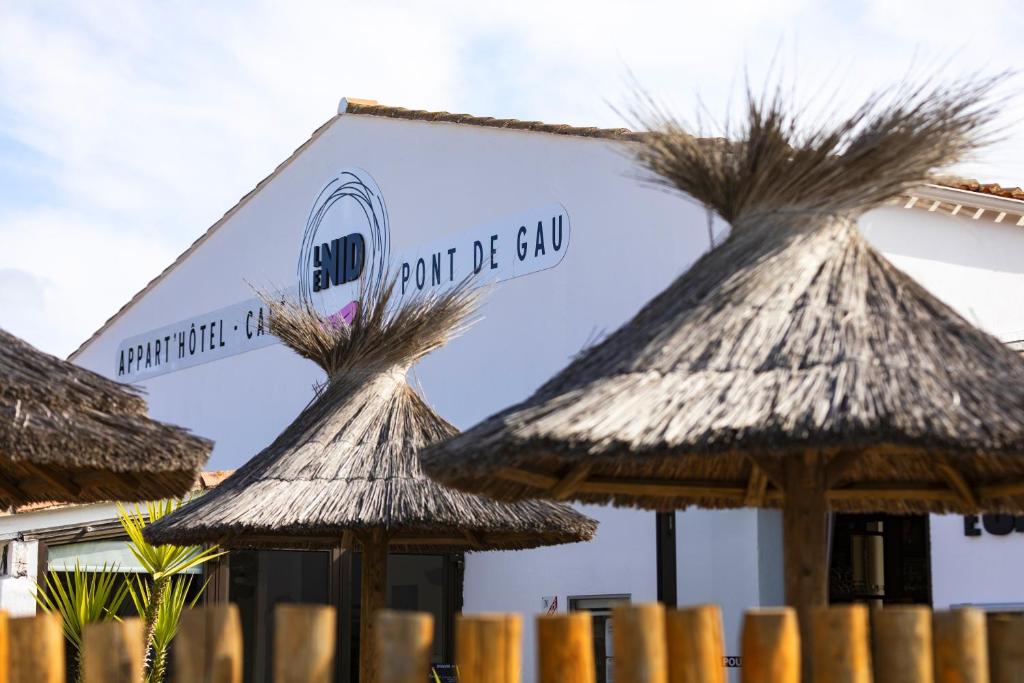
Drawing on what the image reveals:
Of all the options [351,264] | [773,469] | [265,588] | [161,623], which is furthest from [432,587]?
[773,469]

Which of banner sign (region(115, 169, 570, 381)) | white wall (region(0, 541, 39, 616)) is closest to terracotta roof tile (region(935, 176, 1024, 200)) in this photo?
banner sign (region(115, 169, 570, 381))

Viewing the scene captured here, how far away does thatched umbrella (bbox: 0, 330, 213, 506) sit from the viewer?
6.35 metres

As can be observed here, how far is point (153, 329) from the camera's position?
21.4 meters

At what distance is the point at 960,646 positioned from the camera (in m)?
4.14

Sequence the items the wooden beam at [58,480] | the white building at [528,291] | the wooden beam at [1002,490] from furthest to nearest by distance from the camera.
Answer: the white building at [528,291]
the wooden beam at [58,480]
the wooden beam at [1002,490]

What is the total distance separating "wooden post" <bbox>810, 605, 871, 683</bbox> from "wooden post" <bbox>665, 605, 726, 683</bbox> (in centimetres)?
30

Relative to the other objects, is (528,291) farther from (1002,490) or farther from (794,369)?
(794,369)

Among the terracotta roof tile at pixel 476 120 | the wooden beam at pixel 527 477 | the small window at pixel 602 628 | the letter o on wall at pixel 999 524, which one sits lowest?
the small window at pixel 602 628

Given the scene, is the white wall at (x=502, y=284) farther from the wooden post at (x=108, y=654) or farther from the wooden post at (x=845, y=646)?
the wooden post at (x=108, y=654)

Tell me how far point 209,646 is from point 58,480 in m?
4.10

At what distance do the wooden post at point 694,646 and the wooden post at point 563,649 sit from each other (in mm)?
234

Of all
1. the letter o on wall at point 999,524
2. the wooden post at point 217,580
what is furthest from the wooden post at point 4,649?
the wooden post at point 217,580

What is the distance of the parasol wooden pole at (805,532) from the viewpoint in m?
5.43

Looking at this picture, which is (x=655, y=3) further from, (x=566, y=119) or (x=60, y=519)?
(x=60, y=519)
